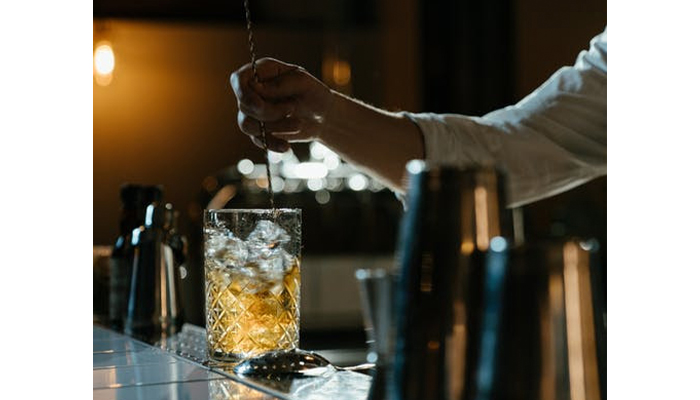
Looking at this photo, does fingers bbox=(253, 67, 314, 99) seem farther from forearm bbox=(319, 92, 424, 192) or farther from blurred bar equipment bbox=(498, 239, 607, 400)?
blurred bar equipment bbox=(498, 239, 607, 400)

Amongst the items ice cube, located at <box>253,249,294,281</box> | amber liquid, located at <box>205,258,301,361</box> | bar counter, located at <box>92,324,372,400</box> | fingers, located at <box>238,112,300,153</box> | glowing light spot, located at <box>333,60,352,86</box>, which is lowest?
bar counter, located at <box>92,324,372,400</box>

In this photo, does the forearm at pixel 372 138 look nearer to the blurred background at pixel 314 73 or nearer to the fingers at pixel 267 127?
the fingers at pixel 267 127

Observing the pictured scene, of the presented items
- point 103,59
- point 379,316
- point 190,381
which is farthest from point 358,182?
point 379,316

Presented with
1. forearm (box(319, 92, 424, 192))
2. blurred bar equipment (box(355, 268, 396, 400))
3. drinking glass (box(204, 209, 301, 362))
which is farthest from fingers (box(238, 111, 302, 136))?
blurred bar equipment (box(355, 268, 396, 400))

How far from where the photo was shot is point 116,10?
16.0 ft

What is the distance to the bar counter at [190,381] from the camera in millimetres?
1123

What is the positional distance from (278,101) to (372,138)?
306 millimetres

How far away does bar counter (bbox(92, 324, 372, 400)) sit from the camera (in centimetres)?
112

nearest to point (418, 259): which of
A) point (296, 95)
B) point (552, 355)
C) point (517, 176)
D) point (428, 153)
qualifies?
point (552, 355)

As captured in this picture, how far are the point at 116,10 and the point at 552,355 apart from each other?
14.8 feet

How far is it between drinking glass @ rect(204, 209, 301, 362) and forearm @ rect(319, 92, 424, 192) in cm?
48

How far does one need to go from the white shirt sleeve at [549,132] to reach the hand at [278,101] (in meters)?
0.33

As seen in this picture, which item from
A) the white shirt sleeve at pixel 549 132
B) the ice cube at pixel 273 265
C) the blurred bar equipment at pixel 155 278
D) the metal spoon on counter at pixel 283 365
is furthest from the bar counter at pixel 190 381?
the white shirt sleeve at pixel 549 132
